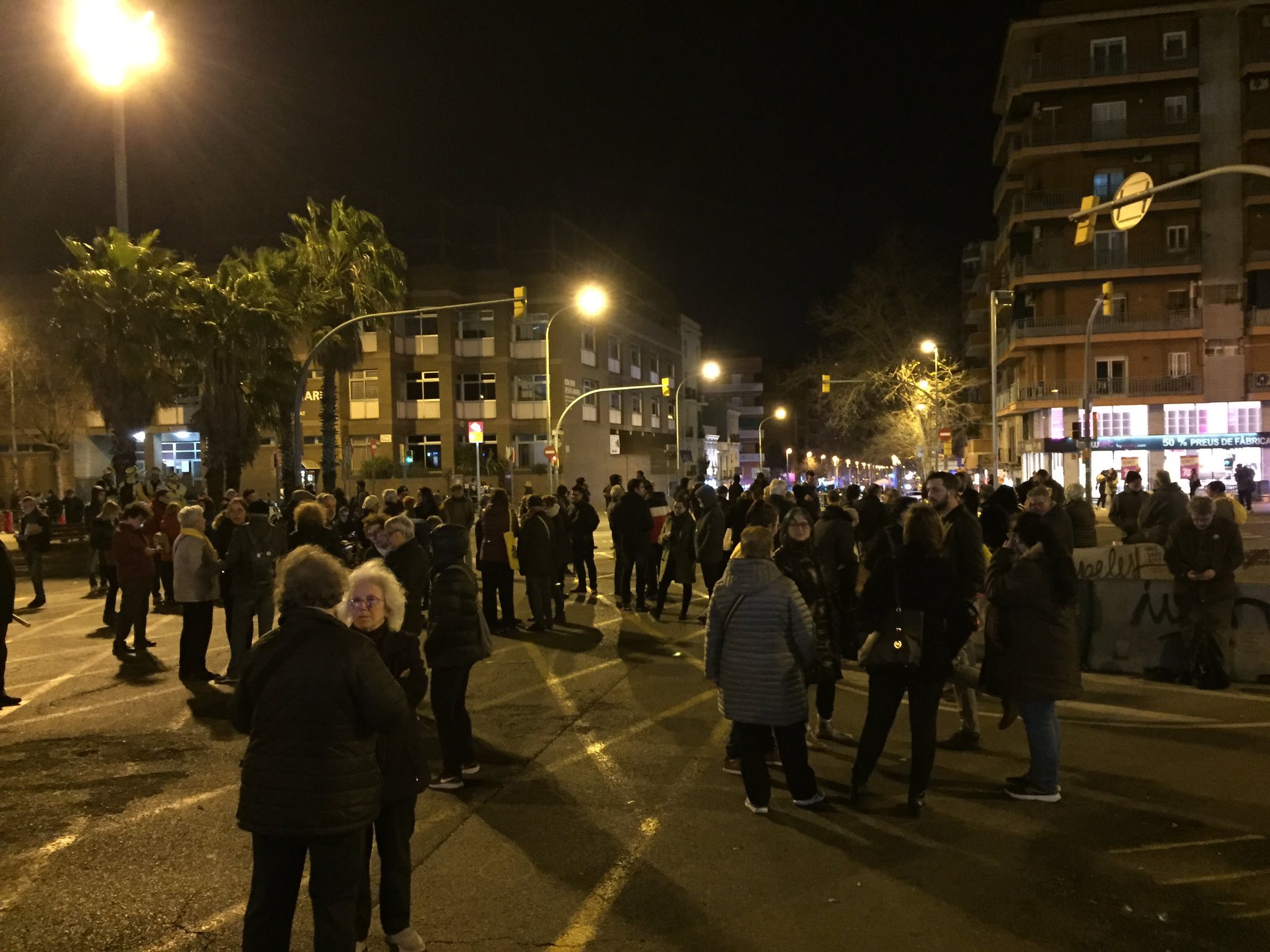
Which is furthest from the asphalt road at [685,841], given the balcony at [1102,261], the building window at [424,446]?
the balcony at [1102,261]

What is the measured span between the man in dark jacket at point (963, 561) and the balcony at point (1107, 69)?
48757 mm

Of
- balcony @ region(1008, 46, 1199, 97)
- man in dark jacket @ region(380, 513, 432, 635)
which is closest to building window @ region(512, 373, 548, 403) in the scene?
balcony @ region(1008, 46, 1199, 97)

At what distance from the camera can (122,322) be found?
26.5 m

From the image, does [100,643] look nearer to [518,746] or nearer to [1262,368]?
[518,746]

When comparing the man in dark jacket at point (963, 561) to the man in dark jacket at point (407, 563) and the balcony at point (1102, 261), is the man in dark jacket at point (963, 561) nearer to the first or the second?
the man in dark jacket at point (407, 563)

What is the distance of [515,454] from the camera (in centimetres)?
5250

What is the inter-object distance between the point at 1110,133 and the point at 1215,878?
51.9 m

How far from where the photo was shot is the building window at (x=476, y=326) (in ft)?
173

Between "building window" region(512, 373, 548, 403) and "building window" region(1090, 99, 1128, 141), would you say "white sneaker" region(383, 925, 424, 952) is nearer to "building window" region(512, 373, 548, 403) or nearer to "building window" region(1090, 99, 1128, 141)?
"building window" region(512, 373, 548, 403)

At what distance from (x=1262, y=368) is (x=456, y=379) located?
39.7 meters

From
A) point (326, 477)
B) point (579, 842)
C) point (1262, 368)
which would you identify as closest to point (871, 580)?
point (579, 842)

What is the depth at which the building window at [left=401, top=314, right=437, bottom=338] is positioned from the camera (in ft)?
172

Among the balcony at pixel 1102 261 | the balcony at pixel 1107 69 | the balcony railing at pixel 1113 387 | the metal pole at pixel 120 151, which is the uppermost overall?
the balcony at pixel 1107 69

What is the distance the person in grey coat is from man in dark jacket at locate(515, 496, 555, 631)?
6.65 metres
